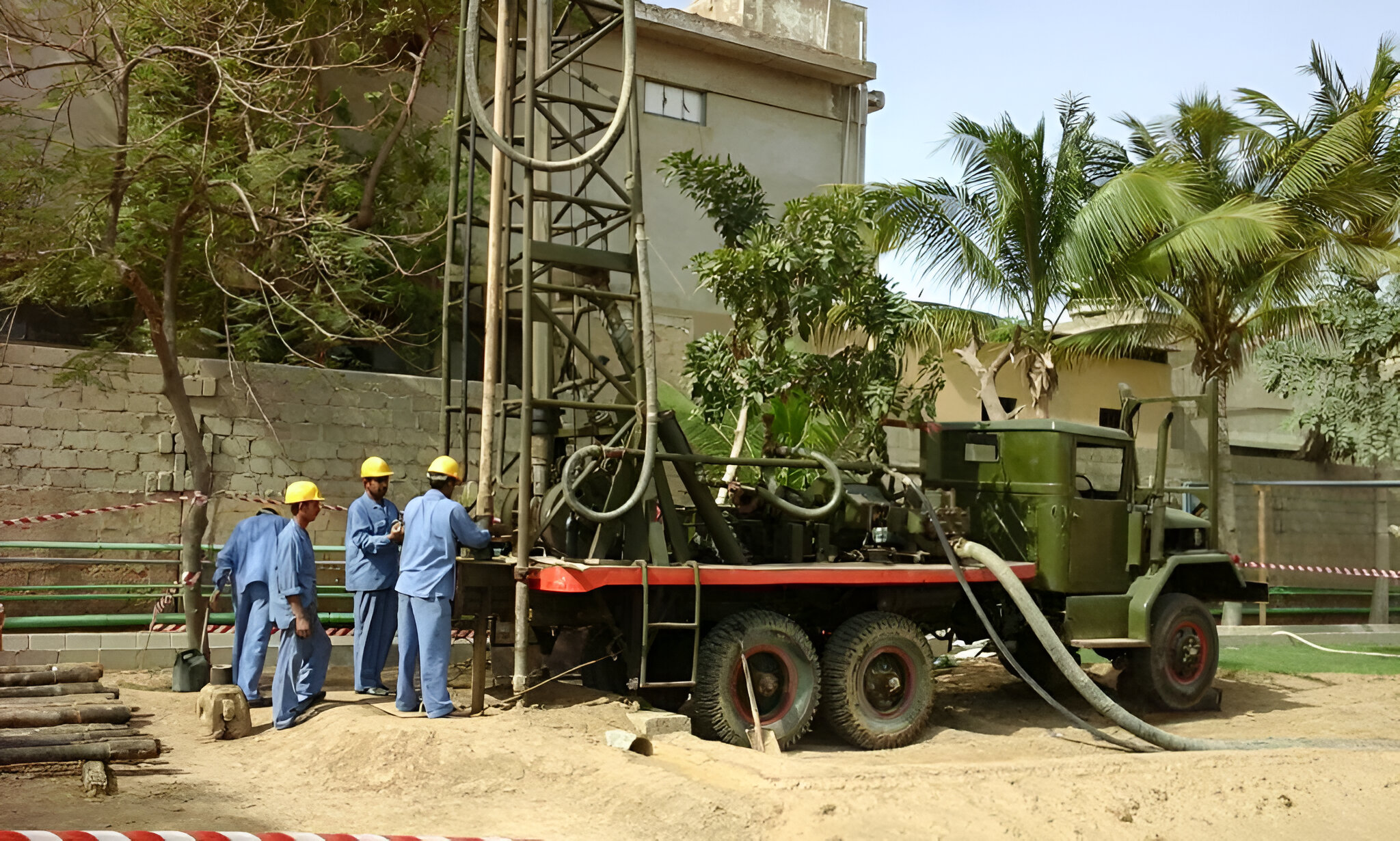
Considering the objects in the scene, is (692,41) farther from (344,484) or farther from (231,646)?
(231,646)

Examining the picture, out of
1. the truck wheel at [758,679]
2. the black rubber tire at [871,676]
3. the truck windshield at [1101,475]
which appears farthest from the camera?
the truck windshield at [1101,475]

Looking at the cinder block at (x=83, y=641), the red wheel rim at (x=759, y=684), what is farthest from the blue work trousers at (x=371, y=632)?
the cinder block at (x=83, y=641)

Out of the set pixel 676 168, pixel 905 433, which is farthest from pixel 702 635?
pixel 905 433

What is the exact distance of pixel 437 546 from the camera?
776cm

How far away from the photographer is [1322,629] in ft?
51.7

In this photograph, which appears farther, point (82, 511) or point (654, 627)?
point (82, 511)

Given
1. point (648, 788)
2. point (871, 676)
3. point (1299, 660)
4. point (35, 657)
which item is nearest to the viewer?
point (648, 788)

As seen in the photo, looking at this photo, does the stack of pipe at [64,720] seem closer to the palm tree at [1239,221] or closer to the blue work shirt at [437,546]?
the blue work shirt at [437,546]

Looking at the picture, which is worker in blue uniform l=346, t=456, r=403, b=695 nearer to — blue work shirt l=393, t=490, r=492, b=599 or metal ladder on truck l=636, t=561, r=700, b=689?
blue work shirt l=393, t=490, r=492, b=599

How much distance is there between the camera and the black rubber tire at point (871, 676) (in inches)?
332

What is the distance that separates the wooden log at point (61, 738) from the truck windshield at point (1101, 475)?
7032 mm

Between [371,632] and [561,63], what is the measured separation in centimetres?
431

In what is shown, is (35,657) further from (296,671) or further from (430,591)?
(430,591)

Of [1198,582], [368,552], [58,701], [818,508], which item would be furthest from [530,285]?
[1198,582]
